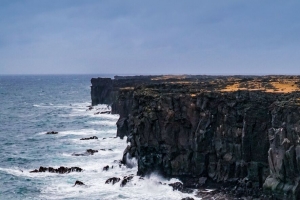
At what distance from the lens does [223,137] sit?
56.0 metres

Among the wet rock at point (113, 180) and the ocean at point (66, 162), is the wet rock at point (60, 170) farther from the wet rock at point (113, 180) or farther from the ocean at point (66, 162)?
the wet rock at point (113, 180)

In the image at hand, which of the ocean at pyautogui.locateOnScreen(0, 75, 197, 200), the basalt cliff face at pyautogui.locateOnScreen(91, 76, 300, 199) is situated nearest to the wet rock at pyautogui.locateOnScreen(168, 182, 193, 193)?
the ocean at pyautogui.locateOnScreen(0, 75, 197, 200)

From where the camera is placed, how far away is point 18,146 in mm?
89250

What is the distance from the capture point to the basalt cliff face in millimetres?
44344

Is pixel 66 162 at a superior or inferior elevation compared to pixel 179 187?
inferior

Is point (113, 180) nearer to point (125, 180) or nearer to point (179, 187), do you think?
point (125, 180)

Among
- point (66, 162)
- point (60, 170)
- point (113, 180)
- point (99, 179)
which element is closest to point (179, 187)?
point (113, 180)

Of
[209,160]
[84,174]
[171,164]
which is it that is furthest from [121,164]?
[209,160]

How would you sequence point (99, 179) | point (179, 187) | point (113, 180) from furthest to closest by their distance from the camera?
point (99, 179) < point (113, 180) < point (179, 187)

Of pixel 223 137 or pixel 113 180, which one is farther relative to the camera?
pixel 113 180

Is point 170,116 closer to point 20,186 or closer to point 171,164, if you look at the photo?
point 171,164

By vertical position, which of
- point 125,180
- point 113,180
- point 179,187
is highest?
point 179,187

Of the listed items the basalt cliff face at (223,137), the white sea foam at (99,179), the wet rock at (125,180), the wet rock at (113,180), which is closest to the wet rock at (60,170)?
the white sea foam at (99,179)

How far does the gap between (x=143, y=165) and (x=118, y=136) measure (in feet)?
111
